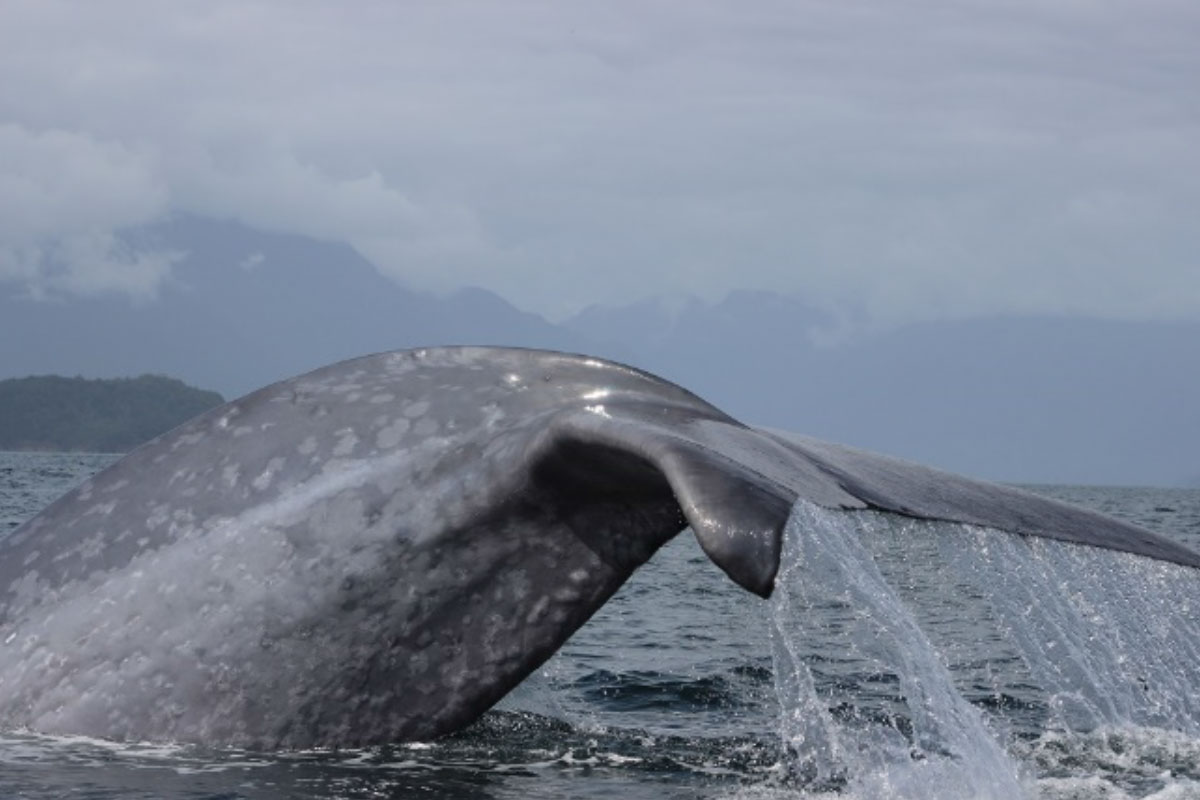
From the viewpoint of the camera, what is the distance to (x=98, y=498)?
670cm

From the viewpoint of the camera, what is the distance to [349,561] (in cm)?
633

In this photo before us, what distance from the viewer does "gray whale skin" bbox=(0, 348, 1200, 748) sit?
633cm

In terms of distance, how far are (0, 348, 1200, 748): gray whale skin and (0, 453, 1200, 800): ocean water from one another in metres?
0.18

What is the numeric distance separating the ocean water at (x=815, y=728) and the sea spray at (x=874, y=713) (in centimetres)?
2

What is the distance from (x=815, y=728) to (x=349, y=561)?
4.23 meters

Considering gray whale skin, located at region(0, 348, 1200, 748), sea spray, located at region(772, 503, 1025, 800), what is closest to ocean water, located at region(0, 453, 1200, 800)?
sea spray, located at region(772, 503, 1025, 800)

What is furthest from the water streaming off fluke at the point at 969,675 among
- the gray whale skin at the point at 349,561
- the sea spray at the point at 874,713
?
the gray whale skin at the point at 349,561

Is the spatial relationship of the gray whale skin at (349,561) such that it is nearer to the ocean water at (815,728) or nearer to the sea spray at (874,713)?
the ocean water at (815,728)

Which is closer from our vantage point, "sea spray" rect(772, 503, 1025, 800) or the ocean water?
"sea spray" rect(772, 503, 1025, 800)

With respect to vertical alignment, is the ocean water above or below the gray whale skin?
below

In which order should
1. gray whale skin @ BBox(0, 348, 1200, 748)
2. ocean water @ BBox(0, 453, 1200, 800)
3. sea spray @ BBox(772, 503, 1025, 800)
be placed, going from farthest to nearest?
ocean water @ BBox(0, 453, 1200, 800) < gray whale skin @ BBox(0, 348, 1200, 748) < sea spray @ BBox(772, 503, 1025, 800)

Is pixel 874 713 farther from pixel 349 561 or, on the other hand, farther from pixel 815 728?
pixel 349 561

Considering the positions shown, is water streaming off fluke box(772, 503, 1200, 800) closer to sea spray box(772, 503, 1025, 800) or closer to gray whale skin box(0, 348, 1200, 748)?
sea spray box(772, 503, 1025, 800)

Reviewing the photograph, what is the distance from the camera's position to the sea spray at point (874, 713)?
6.16 metres
